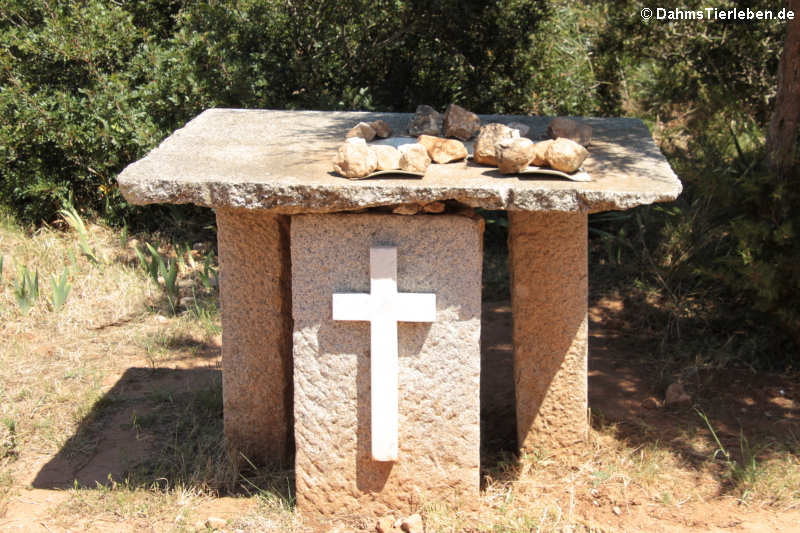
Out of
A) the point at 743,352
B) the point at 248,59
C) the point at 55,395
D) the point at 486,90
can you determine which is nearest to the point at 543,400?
the point at 743,352

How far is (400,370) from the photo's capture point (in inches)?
115

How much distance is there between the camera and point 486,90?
5.77 metres

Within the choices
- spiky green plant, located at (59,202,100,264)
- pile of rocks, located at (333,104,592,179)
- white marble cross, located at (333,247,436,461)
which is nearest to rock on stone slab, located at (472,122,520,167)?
pile of rocks, located at (333,104,592,179)

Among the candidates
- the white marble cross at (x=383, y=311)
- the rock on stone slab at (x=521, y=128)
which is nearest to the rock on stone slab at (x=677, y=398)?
the rock on stone slab at (x=521, y=128)

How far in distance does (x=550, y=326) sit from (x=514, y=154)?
2.90 feet

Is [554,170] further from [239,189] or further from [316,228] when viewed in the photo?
[239,189]

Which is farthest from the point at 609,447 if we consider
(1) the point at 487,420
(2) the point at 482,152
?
(2) the point at 482,152

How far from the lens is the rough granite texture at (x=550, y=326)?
10.8 ft

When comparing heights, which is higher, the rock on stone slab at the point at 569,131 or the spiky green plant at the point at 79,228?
the rock on stone slab at the point at 569,131

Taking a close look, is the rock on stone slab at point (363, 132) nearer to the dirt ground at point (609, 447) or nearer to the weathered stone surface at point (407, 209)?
the weathered stone surface at point (407, 209)

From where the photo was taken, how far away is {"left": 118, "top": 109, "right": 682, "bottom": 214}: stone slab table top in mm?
2633

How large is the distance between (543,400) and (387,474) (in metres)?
0.78

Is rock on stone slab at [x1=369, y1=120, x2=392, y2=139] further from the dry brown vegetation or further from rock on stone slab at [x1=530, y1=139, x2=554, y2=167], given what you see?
the dry brown vegetation

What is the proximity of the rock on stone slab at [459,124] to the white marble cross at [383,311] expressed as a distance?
72 cm
